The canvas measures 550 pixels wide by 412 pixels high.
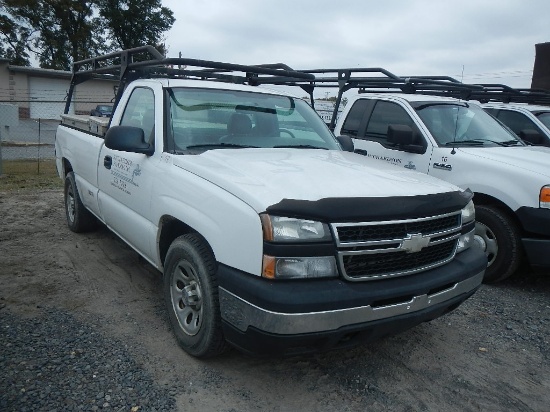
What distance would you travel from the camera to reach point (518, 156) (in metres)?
4.93

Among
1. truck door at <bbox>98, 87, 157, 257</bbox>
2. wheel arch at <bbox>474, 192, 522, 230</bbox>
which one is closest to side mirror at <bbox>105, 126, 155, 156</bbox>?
truck door at <bbox>98, 87, 157, 257</bbox>

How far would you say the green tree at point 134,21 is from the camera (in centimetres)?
4019

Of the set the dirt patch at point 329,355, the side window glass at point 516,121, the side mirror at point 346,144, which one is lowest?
the dirt patch at point 329,355

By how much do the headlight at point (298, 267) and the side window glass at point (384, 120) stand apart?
365cm

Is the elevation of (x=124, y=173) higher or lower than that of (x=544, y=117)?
lower

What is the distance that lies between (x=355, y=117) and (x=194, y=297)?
429 cm

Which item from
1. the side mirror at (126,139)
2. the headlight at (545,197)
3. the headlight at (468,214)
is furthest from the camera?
the headlight at (545,197)

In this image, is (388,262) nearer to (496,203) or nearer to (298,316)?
(298,316)

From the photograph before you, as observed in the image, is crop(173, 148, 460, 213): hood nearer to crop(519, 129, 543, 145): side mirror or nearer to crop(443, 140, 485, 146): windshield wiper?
crop(443, 140, 485, 146): windshield wiper

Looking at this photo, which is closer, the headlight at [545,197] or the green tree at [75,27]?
the headlight at [545,197]

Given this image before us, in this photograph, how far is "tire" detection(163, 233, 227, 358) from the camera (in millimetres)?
2799

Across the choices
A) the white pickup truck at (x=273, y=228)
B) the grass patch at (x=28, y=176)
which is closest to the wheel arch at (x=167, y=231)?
the white pickup truck at (x=273, y=228)

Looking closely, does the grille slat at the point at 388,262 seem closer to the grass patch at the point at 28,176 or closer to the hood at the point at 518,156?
the hood at the point at 518,156

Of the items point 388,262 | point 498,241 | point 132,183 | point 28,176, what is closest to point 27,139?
point 28,176
